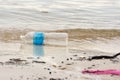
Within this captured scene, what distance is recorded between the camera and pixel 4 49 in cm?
614

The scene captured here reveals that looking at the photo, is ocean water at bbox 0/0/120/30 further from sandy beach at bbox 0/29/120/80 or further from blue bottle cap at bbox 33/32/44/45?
blue bottle cap at bbox 33/32/44/45

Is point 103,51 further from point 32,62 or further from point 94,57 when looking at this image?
point 32,62

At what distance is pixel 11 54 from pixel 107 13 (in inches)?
209

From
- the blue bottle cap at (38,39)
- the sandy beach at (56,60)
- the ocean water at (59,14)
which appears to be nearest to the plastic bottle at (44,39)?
the blue bottle cap at (38,39)

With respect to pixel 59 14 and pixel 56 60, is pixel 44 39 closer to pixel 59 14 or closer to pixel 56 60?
pixel 56 60

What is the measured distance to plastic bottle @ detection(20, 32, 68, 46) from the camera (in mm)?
6359

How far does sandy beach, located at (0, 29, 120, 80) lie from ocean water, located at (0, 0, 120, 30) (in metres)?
1.48

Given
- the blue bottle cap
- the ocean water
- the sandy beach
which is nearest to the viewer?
the sandy beach

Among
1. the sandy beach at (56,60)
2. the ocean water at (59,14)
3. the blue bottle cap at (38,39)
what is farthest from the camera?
the ocean water at (59,14)

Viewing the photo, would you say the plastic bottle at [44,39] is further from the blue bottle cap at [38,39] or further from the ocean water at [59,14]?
the ocean water at [59,14]

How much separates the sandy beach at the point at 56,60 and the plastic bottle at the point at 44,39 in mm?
108

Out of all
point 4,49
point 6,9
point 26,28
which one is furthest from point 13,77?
point 6,9

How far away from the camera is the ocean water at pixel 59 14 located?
9.04 metres

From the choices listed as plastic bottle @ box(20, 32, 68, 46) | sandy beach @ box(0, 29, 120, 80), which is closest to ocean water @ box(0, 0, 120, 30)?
sandy beach @ box(0, 29, 120, 80)
